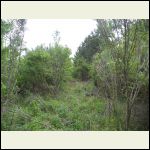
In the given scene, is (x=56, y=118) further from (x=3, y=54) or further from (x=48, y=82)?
(x=48, y=82)

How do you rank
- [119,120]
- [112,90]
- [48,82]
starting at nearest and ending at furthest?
[119,120]
[112,90]
[48,82]

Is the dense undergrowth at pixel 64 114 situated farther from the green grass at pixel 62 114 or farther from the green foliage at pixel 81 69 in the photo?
the green foliage at pixel 81 69

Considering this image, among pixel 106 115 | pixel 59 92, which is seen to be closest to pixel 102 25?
pixel 106 115

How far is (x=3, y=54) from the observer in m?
5.13

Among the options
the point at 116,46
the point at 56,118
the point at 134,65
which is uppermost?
the point at 116,46

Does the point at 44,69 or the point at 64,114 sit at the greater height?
the point at 44,69

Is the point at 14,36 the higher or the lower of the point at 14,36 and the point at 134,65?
the higher

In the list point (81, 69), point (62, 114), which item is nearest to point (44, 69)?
point (81, 69)

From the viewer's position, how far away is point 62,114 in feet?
26.4

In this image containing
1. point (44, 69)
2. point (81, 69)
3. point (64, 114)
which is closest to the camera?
point (64, 114)

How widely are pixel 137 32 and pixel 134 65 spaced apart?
57cm

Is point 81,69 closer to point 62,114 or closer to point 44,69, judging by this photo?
point 44,69

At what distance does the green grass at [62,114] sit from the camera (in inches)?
240

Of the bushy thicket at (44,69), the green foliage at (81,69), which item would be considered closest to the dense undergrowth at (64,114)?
the bushy thicket at (44,69)
